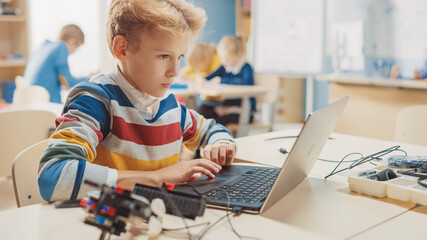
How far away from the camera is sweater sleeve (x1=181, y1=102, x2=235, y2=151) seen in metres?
1.37

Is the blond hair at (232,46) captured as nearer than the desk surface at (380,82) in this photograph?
No

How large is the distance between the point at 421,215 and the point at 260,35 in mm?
4100

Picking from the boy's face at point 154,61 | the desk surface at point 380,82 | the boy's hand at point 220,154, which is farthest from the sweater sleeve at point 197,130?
the desk surface at point 380,82

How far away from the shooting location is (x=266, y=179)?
1.03 meters

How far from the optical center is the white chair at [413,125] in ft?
5.90

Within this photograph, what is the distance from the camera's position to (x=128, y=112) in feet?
3.68

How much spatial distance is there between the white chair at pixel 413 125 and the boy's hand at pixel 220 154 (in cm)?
94

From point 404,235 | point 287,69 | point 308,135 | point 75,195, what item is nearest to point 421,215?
point 404,235

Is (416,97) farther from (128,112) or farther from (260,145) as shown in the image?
(128,112)

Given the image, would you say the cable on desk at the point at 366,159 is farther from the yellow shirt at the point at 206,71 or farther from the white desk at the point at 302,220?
the yellow shirt at the point at 206,71

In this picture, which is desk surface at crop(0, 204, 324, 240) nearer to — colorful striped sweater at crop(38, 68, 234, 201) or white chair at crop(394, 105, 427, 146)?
colorful striped sweater at crop(38, 68, 234, 201)

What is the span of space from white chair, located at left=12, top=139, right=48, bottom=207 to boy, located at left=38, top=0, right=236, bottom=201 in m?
0.15

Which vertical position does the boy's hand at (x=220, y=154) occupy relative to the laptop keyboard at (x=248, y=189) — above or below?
above

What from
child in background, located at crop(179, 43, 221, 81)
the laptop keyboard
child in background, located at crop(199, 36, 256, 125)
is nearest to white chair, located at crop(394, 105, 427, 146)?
the laptop keyboard
